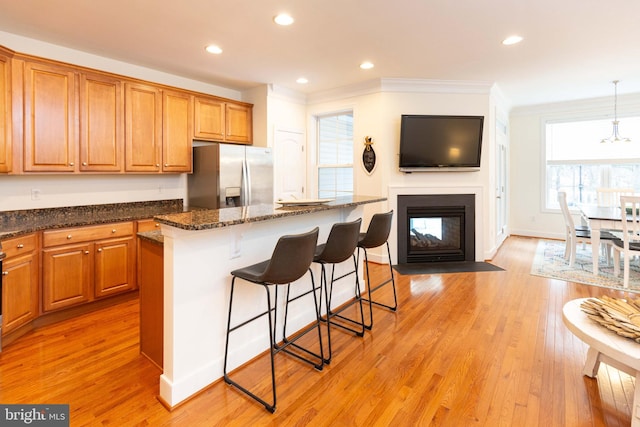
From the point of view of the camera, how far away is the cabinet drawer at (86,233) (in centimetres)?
294

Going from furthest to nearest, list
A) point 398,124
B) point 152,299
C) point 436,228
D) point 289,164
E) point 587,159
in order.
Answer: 1. point 587,159
2. point 289,164
3. point 436,228
4. point 398,124
5. point 152,299

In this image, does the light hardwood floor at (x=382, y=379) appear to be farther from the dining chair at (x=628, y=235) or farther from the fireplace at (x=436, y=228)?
the fireplace at (x=436, y=228)

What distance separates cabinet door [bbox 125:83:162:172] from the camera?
3.74 meters

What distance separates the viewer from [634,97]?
5852 mm

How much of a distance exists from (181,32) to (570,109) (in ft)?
22.4

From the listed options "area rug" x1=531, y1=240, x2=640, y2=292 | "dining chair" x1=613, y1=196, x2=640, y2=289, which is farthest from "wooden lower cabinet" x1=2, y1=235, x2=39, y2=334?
"dining chair" x1=613, y1=196, x2=640, y2=289

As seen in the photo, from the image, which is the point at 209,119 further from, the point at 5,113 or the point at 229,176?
the point at 5,113

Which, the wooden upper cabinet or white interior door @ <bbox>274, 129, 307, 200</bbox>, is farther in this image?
white interior door @ <bbox>274, 129, 307, 200</bbox>

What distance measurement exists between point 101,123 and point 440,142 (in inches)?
165

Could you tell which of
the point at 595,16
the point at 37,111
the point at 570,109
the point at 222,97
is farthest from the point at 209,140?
the point at 570,109

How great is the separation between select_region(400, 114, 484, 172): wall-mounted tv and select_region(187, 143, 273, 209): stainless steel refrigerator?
6.45ft

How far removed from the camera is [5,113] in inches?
112

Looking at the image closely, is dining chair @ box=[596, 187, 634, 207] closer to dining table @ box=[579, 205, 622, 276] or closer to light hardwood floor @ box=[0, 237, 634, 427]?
dining table @ box=[579, 205, 622, 276]

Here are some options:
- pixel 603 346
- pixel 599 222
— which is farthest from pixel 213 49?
pixel 599 222
